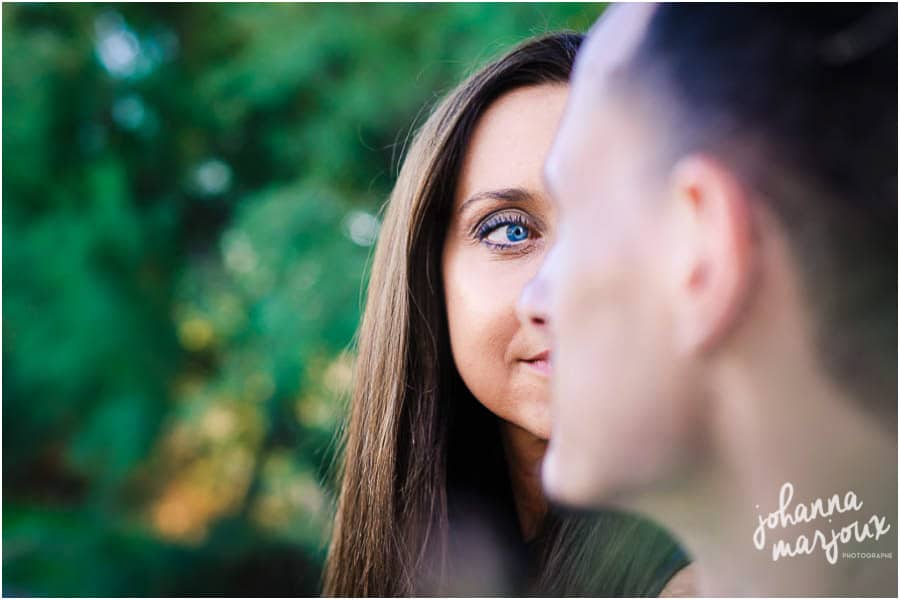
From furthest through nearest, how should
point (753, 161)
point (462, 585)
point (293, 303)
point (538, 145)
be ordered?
point (293, 303) → point (462, 585) → point (538, 145) → point (753, 161)

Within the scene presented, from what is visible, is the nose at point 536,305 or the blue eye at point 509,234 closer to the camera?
the nose at point 536,305

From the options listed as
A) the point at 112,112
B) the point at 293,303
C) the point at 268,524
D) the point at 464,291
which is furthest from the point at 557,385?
the point at 112,112

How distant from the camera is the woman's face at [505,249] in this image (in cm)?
83

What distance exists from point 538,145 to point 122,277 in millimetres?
1552

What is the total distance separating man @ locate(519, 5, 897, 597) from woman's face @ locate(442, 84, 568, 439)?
1.00ft

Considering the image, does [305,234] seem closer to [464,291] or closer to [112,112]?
[112,112]

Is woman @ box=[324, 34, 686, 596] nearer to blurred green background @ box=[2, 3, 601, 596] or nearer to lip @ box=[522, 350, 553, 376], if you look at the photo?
lip @ box=[522, 350, 553, 376]

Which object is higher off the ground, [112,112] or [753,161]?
[112,112]

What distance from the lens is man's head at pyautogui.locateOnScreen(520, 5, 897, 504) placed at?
1.54 ft

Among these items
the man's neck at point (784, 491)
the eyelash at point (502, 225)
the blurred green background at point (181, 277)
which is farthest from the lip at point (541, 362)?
the blurred green background at point (181, 277)

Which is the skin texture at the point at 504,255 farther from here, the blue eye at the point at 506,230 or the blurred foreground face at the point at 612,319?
the blurred foreground face at the point at 612,319

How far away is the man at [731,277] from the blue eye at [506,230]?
332mm

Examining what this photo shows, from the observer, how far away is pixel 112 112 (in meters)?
2.09
